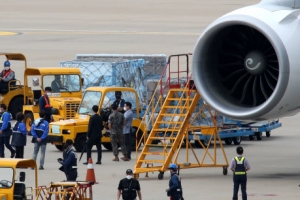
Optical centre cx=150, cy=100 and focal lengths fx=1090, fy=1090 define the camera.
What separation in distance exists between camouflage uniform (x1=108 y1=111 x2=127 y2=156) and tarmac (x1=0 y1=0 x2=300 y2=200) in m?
0.38

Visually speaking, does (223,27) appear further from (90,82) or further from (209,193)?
(90,82)

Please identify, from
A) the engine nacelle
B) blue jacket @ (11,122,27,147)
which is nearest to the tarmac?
blue jacket @ (11,122,27,147)

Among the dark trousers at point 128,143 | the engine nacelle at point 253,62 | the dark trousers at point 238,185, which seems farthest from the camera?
the dark trousers at point 128,143

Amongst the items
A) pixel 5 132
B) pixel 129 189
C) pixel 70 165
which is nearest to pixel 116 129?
pixel 5 132

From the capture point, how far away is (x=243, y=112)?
20203mm

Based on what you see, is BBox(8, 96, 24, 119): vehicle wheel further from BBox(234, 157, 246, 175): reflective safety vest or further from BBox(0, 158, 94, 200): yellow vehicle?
BBox(0, 158, 94, 200): yellow vehicle

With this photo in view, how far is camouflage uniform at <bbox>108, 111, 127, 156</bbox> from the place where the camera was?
2491 cm

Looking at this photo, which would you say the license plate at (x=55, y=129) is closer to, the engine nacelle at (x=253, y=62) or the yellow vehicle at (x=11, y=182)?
the engine nacelle at (x=253, y=62)

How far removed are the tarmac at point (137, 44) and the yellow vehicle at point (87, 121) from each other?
0.53 m

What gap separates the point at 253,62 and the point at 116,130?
5531mm

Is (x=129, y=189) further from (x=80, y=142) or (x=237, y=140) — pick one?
(x=237, y=140)

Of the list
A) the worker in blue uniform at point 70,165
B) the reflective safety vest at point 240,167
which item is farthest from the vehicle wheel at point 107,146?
the reflective safety vest at point 240,167

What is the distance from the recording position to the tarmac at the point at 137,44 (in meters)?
21.3

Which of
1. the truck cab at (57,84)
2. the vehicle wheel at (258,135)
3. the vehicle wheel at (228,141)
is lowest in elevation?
the vehicle wheel at (228,141)
